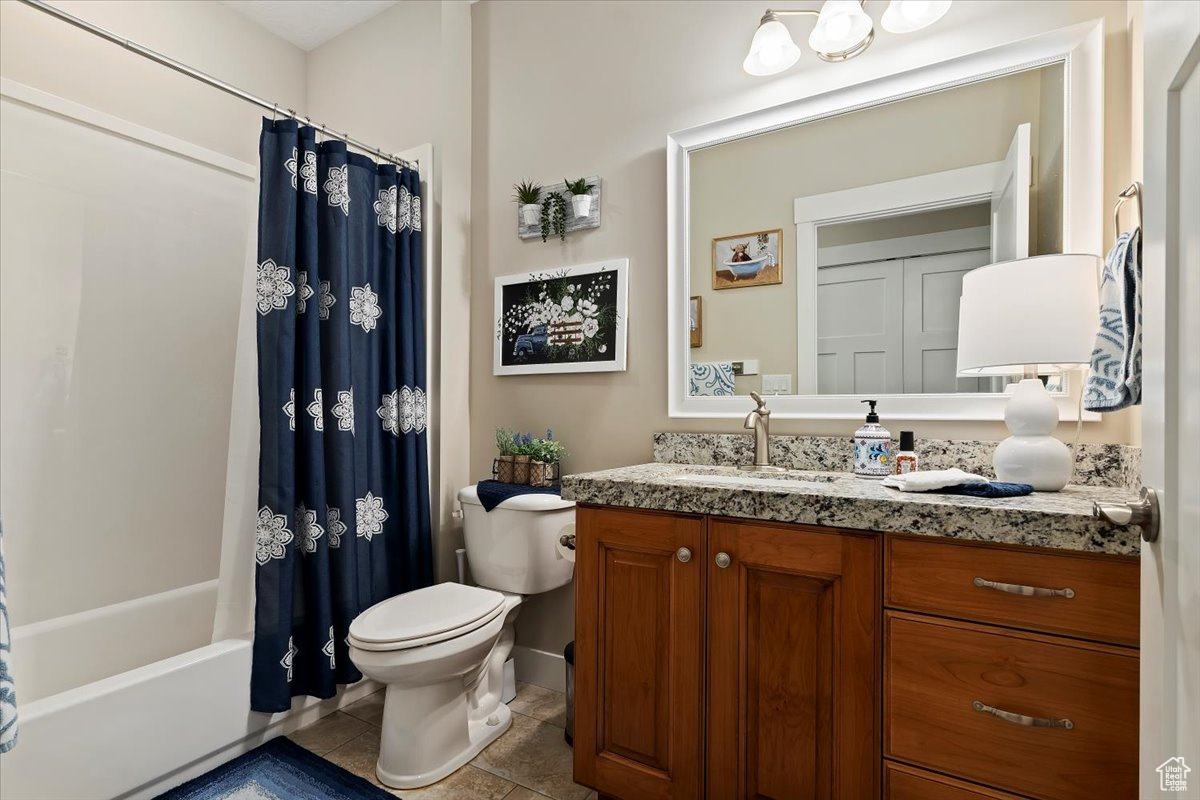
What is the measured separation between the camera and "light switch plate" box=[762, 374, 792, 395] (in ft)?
5.72

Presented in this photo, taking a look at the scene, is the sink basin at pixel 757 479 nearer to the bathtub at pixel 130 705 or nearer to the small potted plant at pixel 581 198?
the small potted plant at pixel 581 198

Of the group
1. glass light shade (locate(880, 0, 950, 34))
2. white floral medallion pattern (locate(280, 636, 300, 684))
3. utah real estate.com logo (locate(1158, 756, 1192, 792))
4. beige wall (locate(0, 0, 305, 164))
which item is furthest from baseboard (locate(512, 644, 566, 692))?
beige wall (locate(0, 0, 305, 164))

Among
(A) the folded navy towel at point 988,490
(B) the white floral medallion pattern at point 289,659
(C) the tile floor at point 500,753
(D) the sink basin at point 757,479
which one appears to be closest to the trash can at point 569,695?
(C) the tile floor at point 500,753

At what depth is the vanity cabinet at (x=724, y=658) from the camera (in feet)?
3.65

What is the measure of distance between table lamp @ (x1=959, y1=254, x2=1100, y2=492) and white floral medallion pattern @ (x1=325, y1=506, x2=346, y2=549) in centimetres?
187

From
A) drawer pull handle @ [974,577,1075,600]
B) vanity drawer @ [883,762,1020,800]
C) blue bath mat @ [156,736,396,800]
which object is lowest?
blue bath mat @ [156,736,396,800]

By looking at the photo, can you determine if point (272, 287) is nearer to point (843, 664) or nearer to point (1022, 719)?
point (843, 664)

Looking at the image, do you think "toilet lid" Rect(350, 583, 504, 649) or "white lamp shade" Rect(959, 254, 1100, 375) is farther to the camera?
"toilet lid" Rect(350, 583, 504, 649)

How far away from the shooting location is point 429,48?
238cm

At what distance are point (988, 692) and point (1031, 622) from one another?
0.14 meters

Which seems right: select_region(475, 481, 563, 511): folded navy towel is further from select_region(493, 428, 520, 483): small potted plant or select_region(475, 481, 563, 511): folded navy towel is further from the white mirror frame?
the white mirror frame

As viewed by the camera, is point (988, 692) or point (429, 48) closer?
point (988, 692)

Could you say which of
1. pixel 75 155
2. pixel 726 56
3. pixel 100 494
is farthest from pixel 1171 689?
pixel 75 155

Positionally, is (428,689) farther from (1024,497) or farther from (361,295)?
(1024,497)
